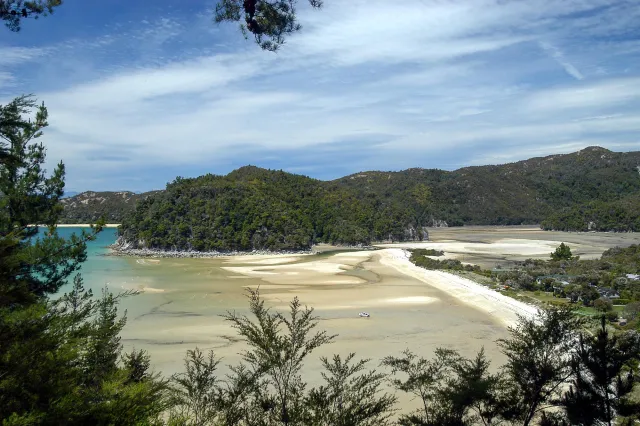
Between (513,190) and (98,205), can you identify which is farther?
(513,190)

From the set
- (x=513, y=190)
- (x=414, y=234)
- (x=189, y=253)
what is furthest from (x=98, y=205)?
(x=513, y=190)

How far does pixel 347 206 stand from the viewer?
101 metres

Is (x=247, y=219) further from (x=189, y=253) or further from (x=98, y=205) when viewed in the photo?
(x=98, y=205)

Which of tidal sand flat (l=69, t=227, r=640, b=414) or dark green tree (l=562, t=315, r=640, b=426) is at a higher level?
dark green tree (l=562, t=315, r=640, b=426)

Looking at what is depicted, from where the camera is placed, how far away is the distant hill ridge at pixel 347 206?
2867 inches

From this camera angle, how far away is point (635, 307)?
75.5ft

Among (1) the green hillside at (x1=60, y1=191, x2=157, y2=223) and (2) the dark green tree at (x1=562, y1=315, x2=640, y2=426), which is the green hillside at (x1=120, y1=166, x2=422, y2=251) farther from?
(2) the dark green tree at (x1=562, y1=315, x2=640, y2=426)

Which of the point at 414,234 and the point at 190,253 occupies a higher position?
the point at 414,234

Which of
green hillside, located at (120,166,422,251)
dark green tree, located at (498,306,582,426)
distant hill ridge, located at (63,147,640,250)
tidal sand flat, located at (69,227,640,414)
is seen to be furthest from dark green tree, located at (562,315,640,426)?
green hillside, located at (120,166,422,251)

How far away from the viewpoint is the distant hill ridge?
239 feet

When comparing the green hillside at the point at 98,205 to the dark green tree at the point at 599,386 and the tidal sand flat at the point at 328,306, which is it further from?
the dark green tree at the point at 599,386

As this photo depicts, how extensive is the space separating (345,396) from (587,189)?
197 metres

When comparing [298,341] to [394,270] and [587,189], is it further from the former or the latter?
[587,189]

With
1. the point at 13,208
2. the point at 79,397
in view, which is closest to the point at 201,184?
the point at 13,208
